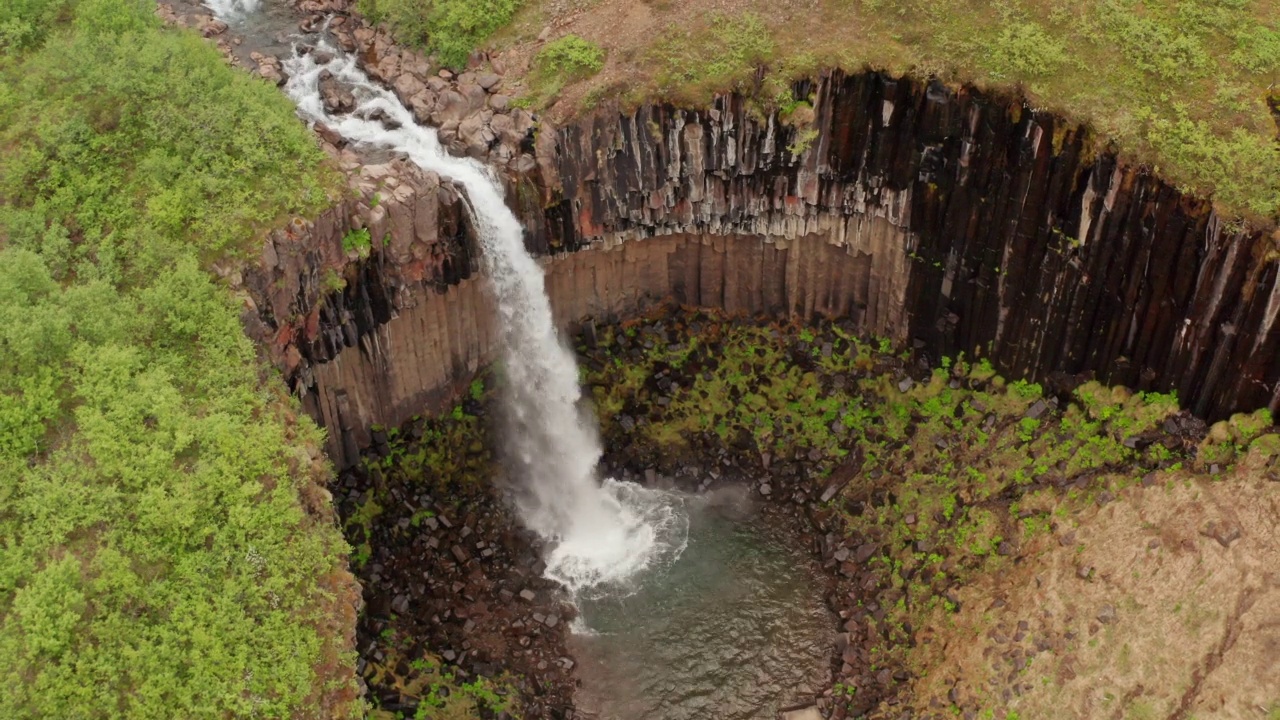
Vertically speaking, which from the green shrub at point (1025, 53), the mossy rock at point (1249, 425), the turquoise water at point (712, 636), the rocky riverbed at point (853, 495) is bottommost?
the turquoise water at point (712, 636)

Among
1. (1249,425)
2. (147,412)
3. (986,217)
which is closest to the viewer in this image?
(147,412)

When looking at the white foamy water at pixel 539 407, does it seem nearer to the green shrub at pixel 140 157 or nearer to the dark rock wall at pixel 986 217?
the dark rock wall at pixel 986 217

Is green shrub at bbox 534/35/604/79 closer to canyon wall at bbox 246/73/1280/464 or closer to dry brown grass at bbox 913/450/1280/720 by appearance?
canyon wall at bbox 246/73/1280/464

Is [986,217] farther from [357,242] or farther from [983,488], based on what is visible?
[357,242]

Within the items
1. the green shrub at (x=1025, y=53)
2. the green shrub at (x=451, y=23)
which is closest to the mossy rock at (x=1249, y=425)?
the green shrub at (x=1025, y=53)

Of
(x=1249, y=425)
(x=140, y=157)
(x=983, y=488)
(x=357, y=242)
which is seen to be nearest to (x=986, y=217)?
(x=983, y=488)

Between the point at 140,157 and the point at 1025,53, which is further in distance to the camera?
the point at 1025,53
